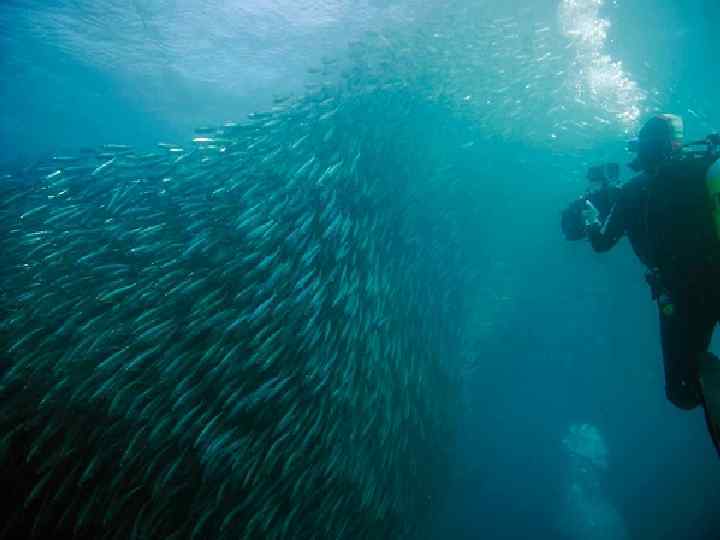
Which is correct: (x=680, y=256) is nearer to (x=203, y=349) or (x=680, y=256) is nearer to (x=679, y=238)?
(x=679, y=238)

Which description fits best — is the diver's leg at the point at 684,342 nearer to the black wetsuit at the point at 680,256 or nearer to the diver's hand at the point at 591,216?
the black wetsuit at the point at 680,256

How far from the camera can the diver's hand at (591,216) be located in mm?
4129

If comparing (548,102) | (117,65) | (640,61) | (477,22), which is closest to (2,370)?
(477,22)

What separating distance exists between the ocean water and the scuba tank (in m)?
3.79

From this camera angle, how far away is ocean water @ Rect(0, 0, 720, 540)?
4.68 m

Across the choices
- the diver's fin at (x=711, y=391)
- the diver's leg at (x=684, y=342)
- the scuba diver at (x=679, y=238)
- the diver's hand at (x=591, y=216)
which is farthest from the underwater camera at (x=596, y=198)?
the diver's fin at (x=711, y=391)

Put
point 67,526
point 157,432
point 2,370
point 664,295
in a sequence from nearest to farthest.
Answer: point 664,295 < point 67,526 < point 157,432 < point 2,370

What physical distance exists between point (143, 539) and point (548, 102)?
16.4 m

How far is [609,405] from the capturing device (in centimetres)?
2147

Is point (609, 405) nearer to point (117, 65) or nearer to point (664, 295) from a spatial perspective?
point (664, 295)

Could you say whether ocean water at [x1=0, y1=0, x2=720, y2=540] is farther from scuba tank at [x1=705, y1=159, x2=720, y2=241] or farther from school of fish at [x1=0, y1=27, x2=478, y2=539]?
scuba tank at [x1=705, y1=159, x2=720, y2=241]

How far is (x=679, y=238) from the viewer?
11.2 ft

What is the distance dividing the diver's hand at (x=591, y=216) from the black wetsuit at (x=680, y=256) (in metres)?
0.21

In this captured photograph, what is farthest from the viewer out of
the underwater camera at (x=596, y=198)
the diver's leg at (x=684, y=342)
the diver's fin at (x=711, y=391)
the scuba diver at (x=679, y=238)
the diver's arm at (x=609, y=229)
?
the underwater camera at (x=596, y=198)
